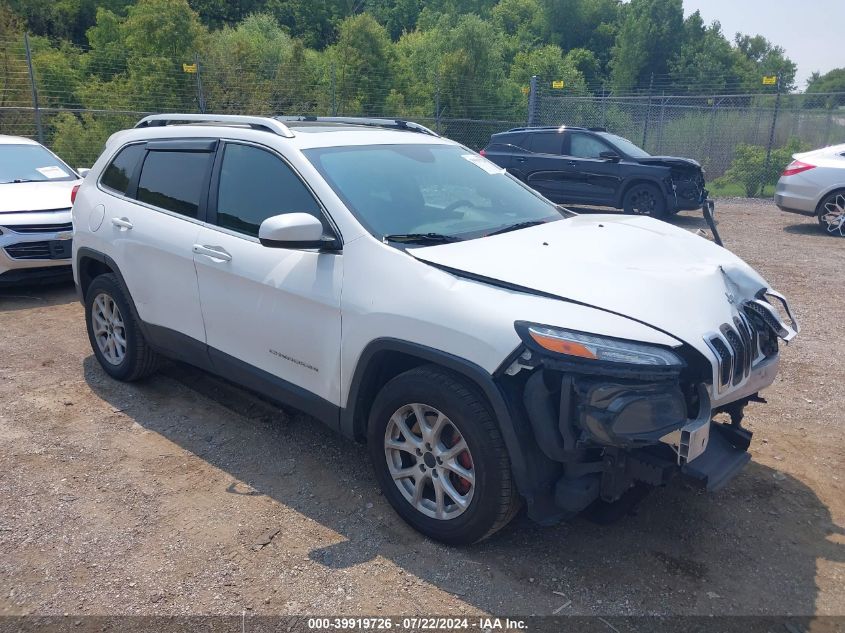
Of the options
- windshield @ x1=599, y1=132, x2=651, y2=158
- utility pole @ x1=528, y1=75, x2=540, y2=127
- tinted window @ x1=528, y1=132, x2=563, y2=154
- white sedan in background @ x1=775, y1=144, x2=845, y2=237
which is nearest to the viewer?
white sedan in background @ x1=775, y1=144, x2=845, y2=237

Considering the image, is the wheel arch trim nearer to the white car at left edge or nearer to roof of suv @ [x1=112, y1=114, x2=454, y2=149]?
roof of suv @ [x1=112, y1=114, x2=454, y2=149]

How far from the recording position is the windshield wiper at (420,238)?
343cm

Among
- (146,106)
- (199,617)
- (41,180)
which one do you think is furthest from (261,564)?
(146,106)

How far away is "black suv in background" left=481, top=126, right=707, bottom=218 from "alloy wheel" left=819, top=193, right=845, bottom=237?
1.96 meters

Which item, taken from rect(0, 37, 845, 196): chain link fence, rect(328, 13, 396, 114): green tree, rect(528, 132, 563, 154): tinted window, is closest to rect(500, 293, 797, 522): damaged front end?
rect(528, 132, 563, 154): tinted window

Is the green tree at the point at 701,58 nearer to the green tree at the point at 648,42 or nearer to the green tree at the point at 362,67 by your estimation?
the green tree at the point at 648,42

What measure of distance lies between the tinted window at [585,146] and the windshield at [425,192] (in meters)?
9.35

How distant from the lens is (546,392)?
9.07 feet

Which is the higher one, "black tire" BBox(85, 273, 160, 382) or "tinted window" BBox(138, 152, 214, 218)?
Result: "tinted window" BBox(138, 152, 214, 218)

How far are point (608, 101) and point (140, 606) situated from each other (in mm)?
18601

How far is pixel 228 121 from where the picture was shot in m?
4.42

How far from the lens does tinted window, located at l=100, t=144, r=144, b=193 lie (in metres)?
4.94

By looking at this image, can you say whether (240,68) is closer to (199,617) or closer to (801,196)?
(801,196)

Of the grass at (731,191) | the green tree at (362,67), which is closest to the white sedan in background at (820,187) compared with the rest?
the grass at (731,191)
